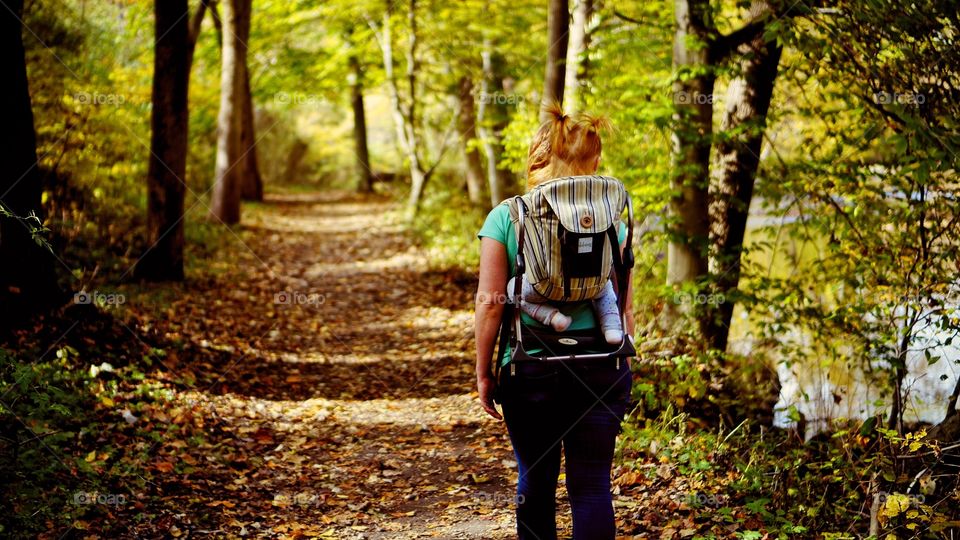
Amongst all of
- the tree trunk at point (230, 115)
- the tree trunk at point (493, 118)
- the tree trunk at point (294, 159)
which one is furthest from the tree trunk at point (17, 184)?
the tree trunk at point (294, 159)

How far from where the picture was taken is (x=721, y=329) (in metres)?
7.29

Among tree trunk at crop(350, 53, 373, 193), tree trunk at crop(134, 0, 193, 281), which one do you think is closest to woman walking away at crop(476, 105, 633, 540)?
tree trunk at crop(134, 0, 193, 281)

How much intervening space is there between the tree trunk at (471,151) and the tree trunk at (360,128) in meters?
6.05

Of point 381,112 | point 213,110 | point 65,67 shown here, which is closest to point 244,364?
point 65,67

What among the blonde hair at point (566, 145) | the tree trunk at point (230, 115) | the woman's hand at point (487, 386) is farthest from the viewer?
the tree trunk at point (230, 115)

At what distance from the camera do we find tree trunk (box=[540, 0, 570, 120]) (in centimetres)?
947

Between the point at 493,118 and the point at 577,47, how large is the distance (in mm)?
5584

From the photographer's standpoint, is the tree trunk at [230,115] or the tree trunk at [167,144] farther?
the tree trunk at [230,115]

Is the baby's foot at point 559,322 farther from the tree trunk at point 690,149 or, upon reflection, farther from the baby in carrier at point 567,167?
the tree trunk at point 690,149

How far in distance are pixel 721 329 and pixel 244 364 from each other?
15.9 feet

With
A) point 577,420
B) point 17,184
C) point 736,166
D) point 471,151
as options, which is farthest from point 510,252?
point 471,151

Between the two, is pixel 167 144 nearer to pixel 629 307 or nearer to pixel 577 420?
pixel 629 307

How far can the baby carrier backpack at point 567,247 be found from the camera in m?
2.74

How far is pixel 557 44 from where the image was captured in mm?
9570
